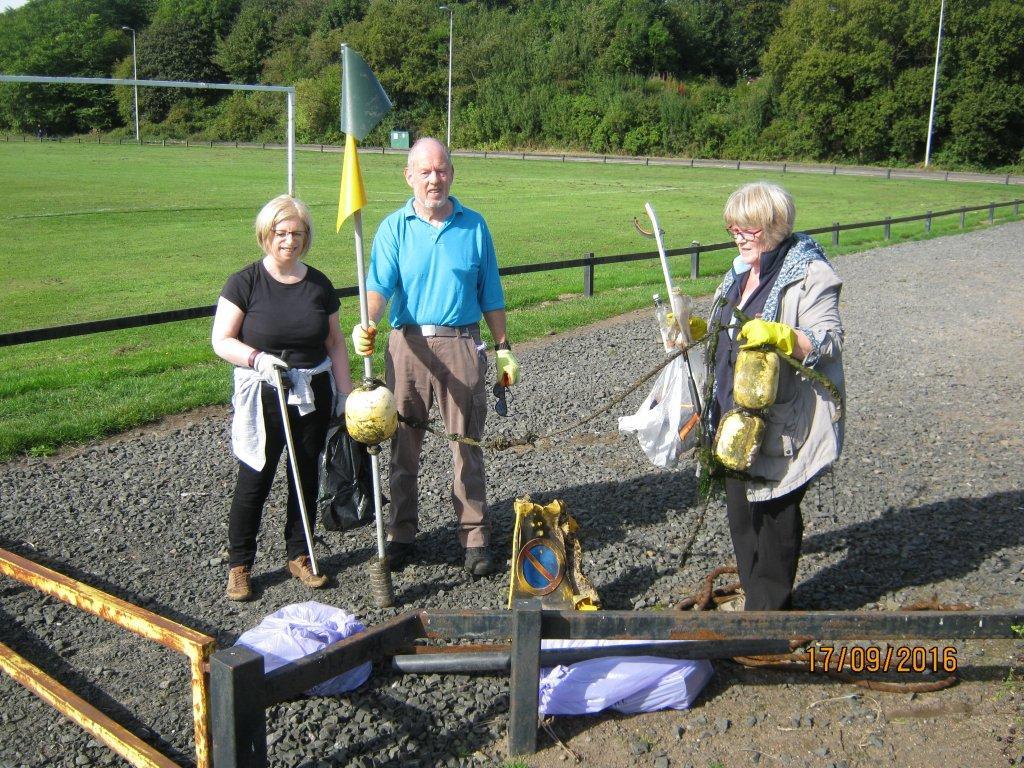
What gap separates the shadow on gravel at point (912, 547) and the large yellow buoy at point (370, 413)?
2150mm

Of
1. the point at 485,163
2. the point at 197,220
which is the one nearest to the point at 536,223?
the point at 197,220

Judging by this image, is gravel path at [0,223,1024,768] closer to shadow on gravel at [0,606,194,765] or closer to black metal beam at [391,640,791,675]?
shadow on gravel at [0,606,194,765]

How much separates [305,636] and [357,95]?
7.52 ft

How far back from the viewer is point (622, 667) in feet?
11.8

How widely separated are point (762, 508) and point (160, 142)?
65683 mm

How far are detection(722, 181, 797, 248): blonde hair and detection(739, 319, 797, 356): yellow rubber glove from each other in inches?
15.7

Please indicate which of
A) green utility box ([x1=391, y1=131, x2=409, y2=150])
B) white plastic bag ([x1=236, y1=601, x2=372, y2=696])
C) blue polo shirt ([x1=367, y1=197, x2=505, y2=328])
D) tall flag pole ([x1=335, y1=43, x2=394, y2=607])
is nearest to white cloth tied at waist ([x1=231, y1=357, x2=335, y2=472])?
tall flag pole ([x1=335, y1=43, x2=394, y2=607])

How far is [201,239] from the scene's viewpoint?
2138 cm

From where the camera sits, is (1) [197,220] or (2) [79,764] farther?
(1) [197,220]

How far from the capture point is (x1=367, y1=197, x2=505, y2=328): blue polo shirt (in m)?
4.48

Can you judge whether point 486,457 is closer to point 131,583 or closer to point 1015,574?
point 131,583

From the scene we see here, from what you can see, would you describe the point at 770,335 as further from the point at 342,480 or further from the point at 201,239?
the point at 201,239

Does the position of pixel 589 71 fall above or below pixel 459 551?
above

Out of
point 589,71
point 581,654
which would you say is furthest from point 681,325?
point 589,71
